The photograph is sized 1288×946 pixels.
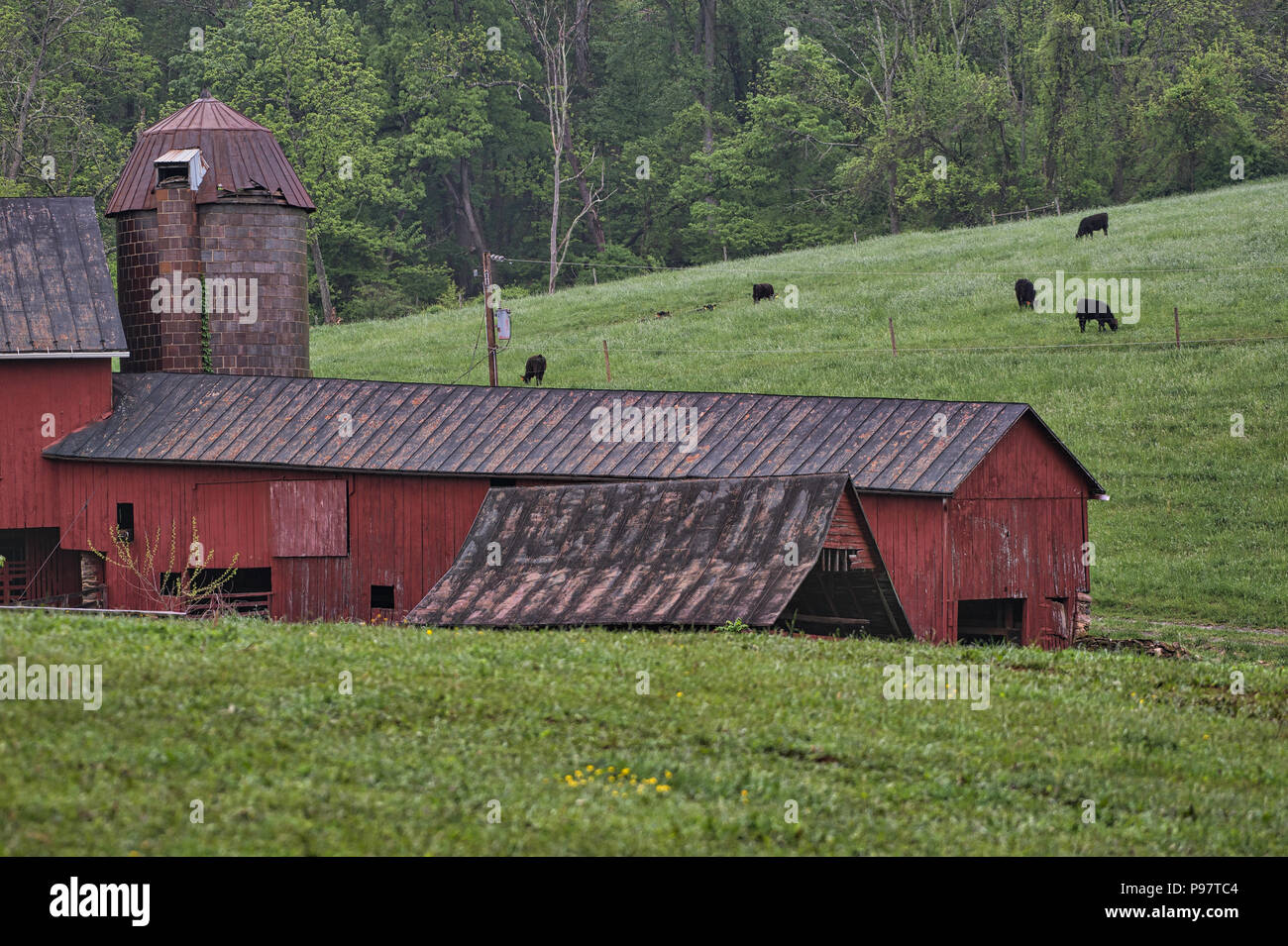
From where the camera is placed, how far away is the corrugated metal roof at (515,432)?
2619 centimetres

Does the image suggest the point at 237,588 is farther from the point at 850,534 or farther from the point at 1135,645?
the point at 1135,645

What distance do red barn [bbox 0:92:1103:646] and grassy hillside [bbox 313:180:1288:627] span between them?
19.3ft

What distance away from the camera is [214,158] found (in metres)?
36.2

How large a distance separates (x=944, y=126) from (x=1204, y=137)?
12.3 m

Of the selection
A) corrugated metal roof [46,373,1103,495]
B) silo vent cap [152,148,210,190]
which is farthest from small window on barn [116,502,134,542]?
silo vent cap [152,148,210,190]

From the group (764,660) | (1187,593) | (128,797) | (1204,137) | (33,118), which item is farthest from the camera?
(1204,137)

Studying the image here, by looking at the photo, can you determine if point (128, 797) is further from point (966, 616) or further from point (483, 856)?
point (966, 616)

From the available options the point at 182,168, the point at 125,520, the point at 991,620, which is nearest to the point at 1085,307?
the point at 991,620

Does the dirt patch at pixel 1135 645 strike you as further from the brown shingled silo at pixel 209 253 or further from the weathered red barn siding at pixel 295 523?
the brown shingled silo at pixel 209 253

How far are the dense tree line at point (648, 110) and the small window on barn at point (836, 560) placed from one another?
51.6m

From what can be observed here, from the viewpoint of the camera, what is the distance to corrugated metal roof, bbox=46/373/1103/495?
26188mm

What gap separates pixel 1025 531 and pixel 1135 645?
2.73 m

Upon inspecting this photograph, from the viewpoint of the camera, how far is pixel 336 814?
36.2 feet

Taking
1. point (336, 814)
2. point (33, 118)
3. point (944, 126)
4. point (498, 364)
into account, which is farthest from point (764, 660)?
point (944, 126)
